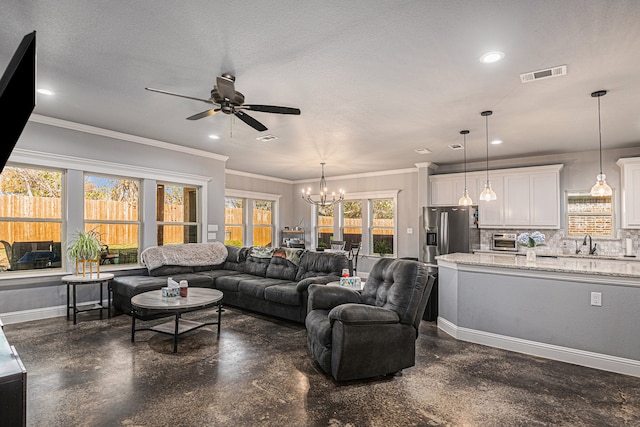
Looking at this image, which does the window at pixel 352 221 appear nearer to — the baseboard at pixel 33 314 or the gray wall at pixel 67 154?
the gray wall at pixel 67 154

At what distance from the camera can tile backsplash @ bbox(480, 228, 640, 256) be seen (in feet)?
18.9

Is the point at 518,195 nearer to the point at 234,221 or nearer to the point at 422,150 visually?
the point at 422,150

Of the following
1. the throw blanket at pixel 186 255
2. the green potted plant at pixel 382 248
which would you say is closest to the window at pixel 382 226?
the green potted plant at pixel 382 248

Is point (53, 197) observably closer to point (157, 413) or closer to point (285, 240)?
point (157, 413)

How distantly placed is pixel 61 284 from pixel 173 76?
11.5 ft

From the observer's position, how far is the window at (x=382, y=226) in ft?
28.2

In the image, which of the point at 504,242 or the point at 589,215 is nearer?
the point at 589,215

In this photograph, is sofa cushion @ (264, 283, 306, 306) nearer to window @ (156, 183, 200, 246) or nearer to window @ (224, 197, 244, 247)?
window @ (156, 183, 200, 246)

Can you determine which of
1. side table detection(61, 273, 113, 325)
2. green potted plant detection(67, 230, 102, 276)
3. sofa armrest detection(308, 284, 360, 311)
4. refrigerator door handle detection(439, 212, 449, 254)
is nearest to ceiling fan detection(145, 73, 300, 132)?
sofa armrest detection(308, 284, 360, 311)

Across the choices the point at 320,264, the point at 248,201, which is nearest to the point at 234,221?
Answer: the point at 248,201

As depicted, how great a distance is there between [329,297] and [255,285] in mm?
1904

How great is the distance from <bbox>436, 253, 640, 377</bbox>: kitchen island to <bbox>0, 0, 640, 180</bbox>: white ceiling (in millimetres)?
1816

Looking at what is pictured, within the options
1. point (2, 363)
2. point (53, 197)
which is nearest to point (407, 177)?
point (53, 197)

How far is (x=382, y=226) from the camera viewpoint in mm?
8734
